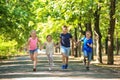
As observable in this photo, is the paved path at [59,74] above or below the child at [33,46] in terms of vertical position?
below

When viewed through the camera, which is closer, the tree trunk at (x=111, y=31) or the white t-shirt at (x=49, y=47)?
the white t-shirt at (x=49, y=47)

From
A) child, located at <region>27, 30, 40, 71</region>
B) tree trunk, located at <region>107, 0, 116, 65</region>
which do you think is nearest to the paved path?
child, located at <region>27, 30, 40, 71</region>

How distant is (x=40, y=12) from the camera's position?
134 ft

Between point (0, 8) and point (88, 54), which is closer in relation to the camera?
point (88, 54)

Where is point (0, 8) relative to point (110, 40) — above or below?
above

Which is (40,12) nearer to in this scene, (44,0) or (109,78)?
(44,0)

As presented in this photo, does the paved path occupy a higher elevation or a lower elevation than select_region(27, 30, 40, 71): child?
lower

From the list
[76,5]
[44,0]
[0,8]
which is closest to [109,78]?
[76,5]

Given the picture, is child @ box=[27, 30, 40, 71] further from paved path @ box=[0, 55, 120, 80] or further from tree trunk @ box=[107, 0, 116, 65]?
tree trunk @ box=[107, 0, 116, 65]

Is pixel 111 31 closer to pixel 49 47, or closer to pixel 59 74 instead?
pixel 49 47

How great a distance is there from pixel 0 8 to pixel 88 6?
5894mm

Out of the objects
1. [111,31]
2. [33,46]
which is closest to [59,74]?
[33,46]

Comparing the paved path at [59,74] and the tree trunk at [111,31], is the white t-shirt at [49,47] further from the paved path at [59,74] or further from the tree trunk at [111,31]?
the tree trunk at [111,31]

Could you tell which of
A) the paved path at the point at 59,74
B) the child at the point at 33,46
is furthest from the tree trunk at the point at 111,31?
the child at the point at 33,46
